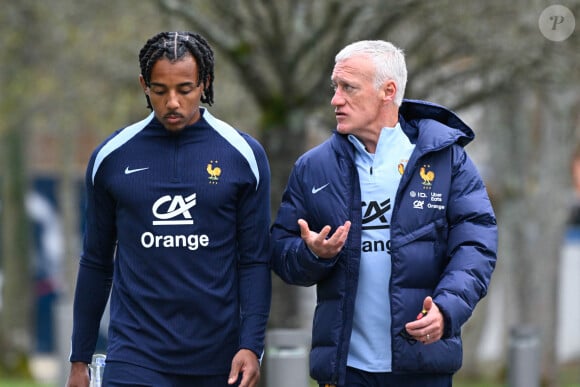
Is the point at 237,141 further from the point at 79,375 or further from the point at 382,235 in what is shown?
the point at 79,375

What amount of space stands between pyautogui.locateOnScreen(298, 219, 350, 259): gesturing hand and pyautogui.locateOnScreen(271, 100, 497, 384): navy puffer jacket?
0.06 meters

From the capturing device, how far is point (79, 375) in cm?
533

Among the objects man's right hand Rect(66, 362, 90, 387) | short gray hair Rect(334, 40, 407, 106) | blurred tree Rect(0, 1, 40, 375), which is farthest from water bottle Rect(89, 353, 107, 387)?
blurred tree Rect(0, 1, 40, 375)

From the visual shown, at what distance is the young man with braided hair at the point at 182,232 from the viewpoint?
507 centimetres

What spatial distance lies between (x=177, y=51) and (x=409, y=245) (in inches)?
44.2

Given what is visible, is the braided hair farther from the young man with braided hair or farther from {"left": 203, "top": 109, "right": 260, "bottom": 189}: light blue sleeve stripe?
{"left": 203, "top": 109, "right": 260, "bottom": 189}: light blue sleeve stripe

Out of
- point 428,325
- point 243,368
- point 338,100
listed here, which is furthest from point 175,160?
point 428,325

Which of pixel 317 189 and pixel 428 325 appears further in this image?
pixel 317 189

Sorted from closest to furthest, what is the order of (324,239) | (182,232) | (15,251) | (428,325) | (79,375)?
(428,325), (324,239), (182,232), (79,375), (15,251)

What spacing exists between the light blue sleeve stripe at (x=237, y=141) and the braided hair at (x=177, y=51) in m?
0.12

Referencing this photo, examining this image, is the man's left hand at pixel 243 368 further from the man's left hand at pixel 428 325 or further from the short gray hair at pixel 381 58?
the short gray hair at pixel 381 58

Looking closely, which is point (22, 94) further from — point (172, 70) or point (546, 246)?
point (172, 70)

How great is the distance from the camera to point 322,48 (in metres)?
13.8

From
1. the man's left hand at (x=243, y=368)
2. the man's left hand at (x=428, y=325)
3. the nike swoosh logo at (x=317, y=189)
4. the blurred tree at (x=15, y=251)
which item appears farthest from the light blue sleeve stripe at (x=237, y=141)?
the blurred tree at (x=15, y=251)
